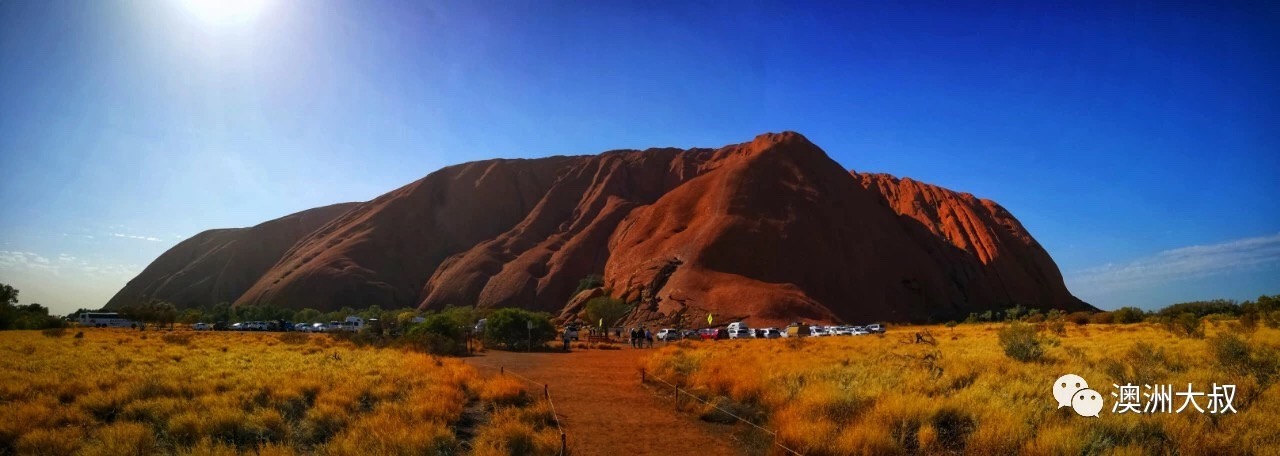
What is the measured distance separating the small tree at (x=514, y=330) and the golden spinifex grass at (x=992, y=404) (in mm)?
23803

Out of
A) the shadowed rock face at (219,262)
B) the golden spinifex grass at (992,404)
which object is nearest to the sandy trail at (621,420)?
the golden spinifex grass at (992,404)

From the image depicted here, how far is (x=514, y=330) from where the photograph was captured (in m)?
40.7

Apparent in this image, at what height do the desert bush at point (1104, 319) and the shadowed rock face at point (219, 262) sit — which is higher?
the shadowed rock face at point (219, 262)

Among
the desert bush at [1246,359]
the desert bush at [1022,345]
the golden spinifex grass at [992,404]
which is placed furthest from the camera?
the desert bush at [1022,345]

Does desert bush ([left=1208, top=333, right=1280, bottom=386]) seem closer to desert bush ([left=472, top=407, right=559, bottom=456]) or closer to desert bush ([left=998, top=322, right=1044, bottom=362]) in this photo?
desert bush ([left=998, top=322, right=1044, bottom=362])

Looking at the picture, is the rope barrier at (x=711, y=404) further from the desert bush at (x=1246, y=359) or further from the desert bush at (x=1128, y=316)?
the desert bush at (x=1128, y=316)

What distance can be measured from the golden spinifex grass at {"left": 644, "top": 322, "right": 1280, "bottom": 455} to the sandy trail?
112cm

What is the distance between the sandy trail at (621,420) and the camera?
11328 mm

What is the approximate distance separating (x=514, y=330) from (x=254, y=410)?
28.5 m

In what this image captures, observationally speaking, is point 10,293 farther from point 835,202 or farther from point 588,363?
point 835,202

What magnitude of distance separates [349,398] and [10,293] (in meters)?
74.4

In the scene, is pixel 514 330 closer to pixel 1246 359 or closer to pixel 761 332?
pixel 761 332

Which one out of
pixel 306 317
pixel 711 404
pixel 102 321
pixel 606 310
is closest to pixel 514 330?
pixel 606 310

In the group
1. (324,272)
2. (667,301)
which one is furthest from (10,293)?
(667,301)
